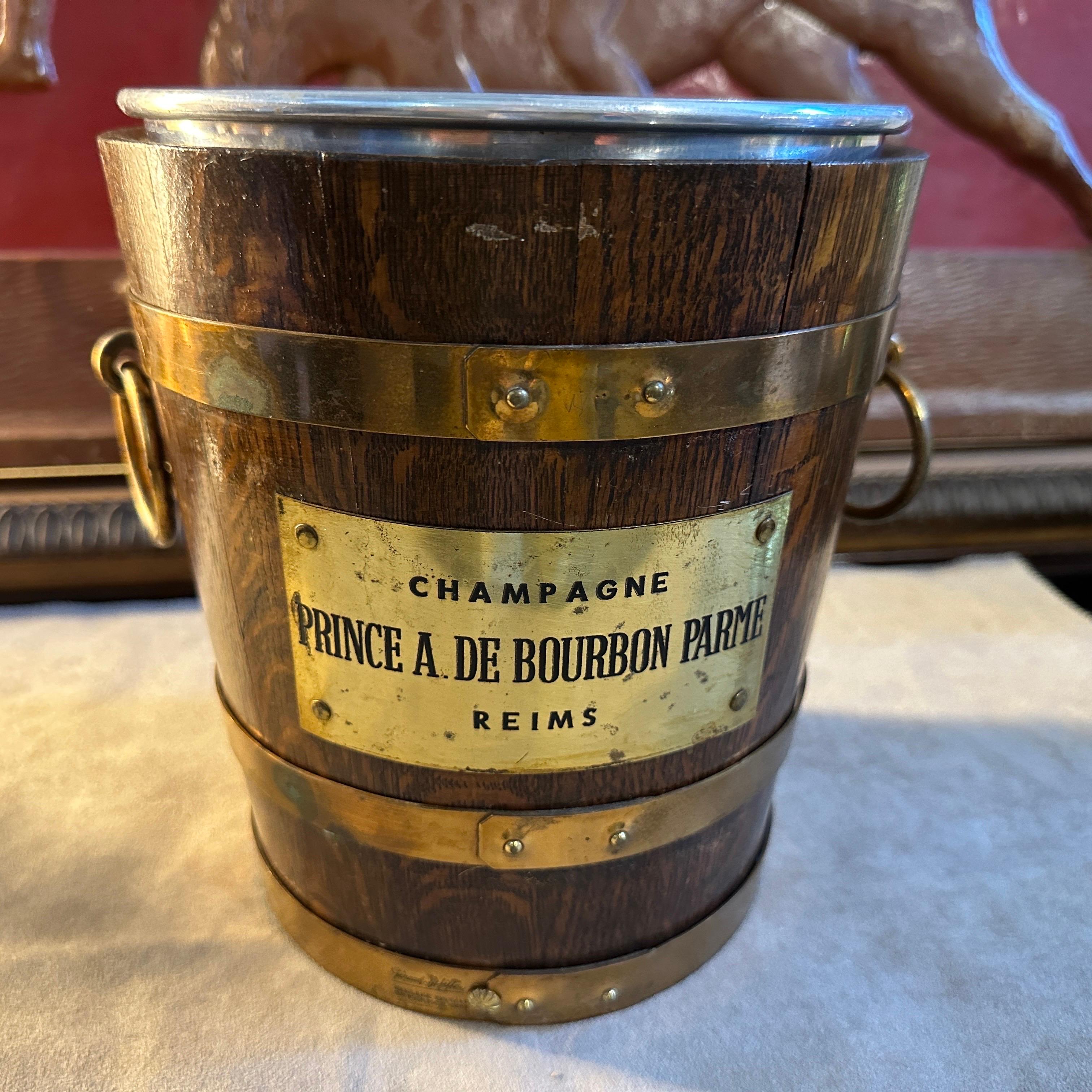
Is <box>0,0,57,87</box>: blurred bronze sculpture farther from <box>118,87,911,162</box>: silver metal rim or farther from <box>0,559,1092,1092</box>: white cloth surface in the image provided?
<box>118,87,911,162</box>: silver metal rim

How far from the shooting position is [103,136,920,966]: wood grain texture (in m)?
0.61

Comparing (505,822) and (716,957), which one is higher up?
(505,822)

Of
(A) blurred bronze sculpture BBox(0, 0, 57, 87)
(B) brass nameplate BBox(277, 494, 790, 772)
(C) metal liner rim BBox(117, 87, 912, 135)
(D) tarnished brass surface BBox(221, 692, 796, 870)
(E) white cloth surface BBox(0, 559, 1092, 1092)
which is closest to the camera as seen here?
(C) metal liner rim BBox(117, 87, 912, 135)

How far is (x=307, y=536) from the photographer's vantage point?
74 centimetres

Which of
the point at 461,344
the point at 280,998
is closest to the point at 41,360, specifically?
the point at 280,998

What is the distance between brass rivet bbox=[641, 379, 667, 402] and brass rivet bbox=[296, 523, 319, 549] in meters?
0.29

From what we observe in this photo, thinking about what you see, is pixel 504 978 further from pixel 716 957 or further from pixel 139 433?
pixel 139 433

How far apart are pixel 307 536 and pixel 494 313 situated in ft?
0.82

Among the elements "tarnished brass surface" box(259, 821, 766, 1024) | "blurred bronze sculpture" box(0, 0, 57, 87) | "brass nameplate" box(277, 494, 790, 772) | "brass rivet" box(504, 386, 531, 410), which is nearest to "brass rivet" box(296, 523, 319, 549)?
"brass nameplate" box(277, 494, 790, 772)

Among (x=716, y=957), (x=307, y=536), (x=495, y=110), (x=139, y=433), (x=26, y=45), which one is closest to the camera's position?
(x=495, y=110)

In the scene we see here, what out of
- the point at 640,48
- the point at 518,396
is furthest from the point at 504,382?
the point at 640,48

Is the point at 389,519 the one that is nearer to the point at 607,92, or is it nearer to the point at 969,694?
the point at 607,92

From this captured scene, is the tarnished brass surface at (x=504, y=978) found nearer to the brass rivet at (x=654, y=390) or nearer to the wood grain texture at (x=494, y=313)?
the wood grain texture at (x=494, y=313)

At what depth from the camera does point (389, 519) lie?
0.72 m
